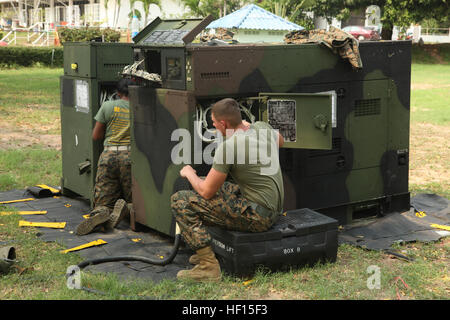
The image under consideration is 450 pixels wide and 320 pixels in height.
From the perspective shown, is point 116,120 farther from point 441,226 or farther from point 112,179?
point 441,226

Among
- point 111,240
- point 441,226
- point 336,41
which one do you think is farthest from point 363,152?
point 111,240

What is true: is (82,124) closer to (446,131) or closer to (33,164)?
(33,164)

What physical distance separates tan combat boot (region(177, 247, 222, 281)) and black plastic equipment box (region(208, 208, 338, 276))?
0.10m

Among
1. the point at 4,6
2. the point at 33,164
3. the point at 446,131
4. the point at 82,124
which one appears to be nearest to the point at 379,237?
the point at 82,124

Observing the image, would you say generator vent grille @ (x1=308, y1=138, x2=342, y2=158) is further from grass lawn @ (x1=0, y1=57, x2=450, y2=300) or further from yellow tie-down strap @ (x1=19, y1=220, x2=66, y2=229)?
yellow tie-down strap @ (x1=19, y1=220, x2=66, y2=229)

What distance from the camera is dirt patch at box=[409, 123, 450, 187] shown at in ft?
30.6

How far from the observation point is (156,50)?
6109 mm

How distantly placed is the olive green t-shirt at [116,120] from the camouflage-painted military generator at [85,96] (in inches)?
12.4

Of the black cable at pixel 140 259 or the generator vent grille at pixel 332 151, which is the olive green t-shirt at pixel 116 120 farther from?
the generator vent grille at pixel 332 151

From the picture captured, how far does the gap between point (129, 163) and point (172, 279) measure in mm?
2104

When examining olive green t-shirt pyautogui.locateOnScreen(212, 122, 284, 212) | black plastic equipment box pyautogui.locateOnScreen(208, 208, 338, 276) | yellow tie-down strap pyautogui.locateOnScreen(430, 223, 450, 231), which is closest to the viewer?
olive green t-shirt pyautogui.locateOnScreen(212, 122, 284, 212)

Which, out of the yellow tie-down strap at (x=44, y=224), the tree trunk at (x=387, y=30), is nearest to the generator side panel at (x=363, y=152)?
the yellow tie-down strap at (x=44, y=224)

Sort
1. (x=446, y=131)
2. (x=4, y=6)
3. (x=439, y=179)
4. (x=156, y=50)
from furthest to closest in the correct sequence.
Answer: (x=4, y=6) → (x=446, y=131) → (x=439, y=179) → (x=156, y=50)

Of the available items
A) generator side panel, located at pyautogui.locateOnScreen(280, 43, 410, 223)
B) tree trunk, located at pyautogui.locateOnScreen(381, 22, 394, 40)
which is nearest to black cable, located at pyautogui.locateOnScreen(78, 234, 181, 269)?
generator side panel, located at pyautogui.locateOnScreen(280, 43, 410, 223)
